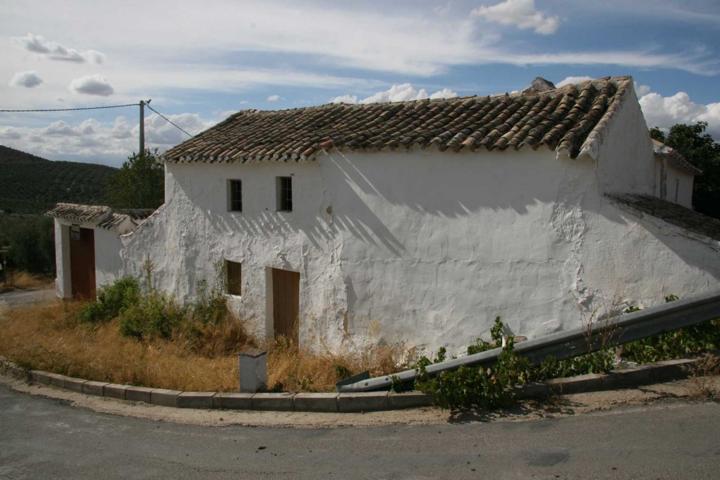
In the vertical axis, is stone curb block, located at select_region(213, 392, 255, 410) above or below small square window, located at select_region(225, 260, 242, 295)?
below

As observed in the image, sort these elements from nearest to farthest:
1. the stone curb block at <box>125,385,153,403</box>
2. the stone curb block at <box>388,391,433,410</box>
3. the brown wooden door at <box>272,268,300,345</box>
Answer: the stone curb block at <box>388,391,433,410</box>, the stone curb block at <box>125,385,153,403</box>, the brown wooden door at <box>272,268,300,345</box>

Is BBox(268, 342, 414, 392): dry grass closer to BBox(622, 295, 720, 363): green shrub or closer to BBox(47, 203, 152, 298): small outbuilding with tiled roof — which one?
BBox(622, 295, 720, 363): green shrub

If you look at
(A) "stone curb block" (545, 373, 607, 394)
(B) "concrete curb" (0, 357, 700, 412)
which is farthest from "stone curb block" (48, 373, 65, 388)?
(A) "stone curb block" (545, 373, 607, 394)

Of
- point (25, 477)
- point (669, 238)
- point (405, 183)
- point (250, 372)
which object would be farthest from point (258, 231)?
point (669, 238)

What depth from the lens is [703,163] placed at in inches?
910

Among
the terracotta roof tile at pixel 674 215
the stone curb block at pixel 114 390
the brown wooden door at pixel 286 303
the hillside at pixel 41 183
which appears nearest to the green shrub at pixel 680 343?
the terracotta roof tile at pixel 674 215

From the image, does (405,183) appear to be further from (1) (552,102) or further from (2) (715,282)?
(2) (715,282)

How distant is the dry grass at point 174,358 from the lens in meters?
8.33

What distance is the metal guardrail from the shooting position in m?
5.92

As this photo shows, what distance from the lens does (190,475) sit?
5.40 metres

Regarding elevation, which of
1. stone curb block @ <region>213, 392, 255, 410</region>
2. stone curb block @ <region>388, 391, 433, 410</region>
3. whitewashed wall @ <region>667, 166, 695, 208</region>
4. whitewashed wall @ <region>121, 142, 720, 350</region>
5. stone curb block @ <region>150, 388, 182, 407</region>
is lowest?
stone curb block @ <region>150, 388, 182, 407</region>

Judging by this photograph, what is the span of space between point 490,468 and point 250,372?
3762 mm

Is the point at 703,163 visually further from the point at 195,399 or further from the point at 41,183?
the point at 41,183

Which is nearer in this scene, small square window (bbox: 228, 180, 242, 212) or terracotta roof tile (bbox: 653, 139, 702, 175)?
terracotta roof tile (bbox: 653, 139, 702, 175)
